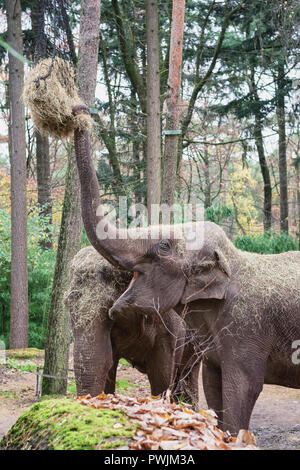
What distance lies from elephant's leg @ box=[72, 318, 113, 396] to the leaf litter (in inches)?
108

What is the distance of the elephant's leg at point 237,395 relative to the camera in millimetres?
5523

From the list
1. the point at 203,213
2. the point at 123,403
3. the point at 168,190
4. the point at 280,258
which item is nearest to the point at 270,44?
the point at 203,213

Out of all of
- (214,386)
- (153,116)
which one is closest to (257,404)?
(214,386)

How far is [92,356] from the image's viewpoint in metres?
6.13

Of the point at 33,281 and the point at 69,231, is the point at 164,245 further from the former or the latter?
the point at 33,281

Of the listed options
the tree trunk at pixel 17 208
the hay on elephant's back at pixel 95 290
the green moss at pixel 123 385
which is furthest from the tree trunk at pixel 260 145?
the hay on elephant's back at pixel 95 290

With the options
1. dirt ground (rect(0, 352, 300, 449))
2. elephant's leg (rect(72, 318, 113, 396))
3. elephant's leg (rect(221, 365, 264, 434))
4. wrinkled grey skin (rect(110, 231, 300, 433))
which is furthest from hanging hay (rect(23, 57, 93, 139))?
dirt ground (rect(0, 352, 300, 449))

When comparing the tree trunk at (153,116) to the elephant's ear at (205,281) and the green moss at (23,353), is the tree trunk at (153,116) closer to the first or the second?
the green moss at (23,353)

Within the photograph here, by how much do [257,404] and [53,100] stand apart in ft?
25.3

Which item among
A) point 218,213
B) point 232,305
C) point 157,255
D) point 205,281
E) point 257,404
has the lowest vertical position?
point 257,404

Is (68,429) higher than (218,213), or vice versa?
(218,213)

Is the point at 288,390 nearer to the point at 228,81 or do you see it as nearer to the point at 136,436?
the point at 136,436

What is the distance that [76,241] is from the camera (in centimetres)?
997

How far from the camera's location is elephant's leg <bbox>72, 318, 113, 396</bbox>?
6.12 metres
